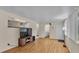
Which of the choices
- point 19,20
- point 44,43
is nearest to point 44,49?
point 44,43

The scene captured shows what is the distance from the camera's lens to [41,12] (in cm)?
200

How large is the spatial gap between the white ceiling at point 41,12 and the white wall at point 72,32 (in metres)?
0.12

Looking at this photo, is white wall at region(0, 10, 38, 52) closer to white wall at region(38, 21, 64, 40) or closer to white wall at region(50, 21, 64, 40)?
white wall at region(38, 21, 64, 40)

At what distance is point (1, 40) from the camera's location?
1.91 meters

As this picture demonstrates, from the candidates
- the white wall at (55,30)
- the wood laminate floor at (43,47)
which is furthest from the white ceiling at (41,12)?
the wood laminate floor at (43,47)

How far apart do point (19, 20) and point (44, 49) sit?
805 mm

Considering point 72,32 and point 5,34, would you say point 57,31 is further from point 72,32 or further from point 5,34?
point 5,34

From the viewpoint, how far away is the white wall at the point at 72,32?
189 centimetres

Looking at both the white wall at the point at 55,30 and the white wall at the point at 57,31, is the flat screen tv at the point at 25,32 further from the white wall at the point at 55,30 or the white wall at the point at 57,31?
the white wall at the point at 57,31

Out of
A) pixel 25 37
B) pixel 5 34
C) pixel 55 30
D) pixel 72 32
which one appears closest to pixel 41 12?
pixel 55 30

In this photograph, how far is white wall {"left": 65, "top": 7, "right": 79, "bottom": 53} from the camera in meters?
1.89

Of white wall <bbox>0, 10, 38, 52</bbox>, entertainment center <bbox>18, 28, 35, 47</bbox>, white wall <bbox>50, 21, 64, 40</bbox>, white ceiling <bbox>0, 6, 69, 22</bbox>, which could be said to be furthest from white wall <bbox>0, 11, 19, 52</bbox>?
white wall <bbox>50, 21, 64, 40</bbox>

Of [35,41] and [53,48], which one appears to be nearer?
[53,48]
